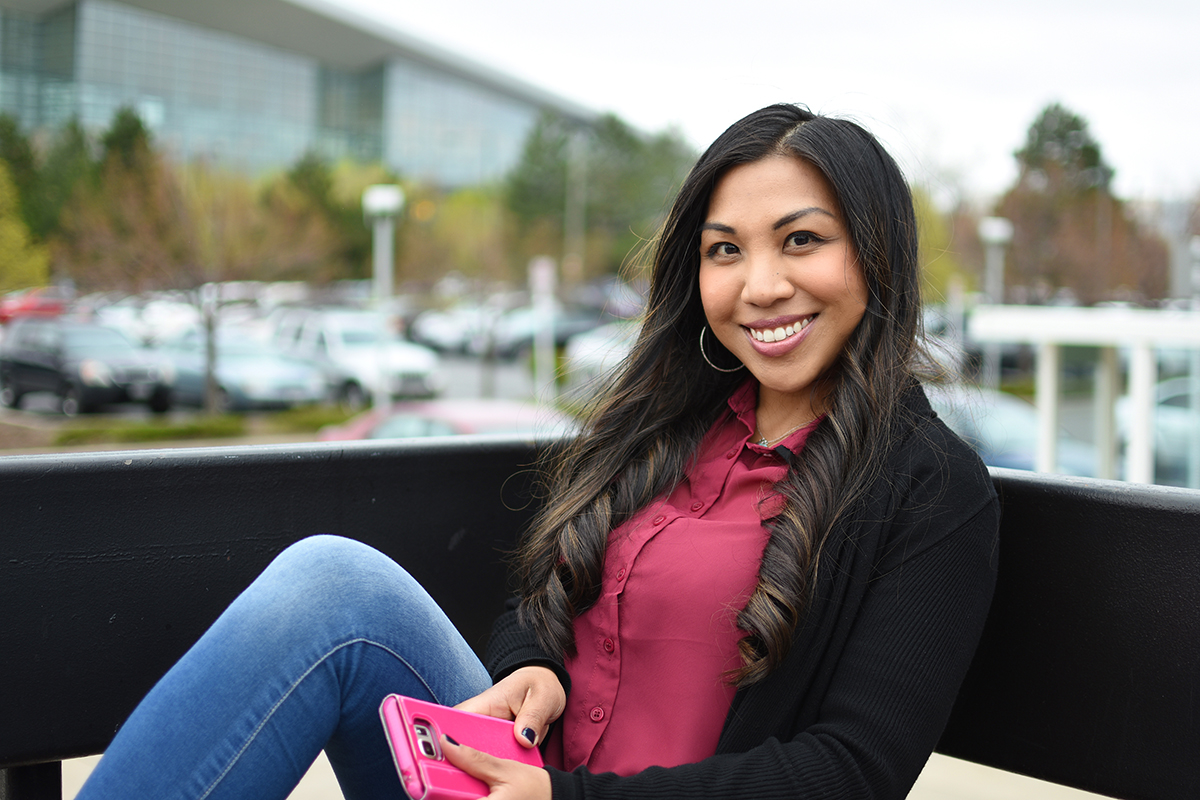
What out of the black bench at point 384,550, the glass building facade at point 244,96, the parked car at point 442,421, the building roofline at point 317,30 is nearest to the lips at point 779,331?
the black bench at point 384,550

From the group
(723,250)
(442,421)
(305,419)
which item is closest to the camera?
(723,250)

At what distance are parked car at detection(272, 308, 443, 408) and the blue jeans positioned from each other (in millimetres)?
17691

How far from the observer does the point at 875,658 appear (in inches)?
53.9

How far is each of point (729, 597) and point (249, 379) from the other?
18.2 metres

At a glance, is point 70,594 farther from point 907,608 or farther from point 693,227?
point 907,608

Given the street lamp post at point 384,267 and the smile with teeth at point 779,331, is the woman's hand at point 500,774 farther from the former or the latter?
the street lamp post at point 384,267

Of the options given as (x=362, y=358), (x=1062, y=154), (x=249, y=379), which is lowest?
(x=249, y=379)

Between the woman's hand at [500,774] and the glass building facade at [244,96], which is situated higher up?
the glass building facade at [244,96]

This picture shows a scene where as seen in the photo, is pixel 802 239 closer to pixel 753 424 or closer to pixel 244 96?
pixel 753 424

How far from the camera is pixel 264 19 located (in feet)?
144

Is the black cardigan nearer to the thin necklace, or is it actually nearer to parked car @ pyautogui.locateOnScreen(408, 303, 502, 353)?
the thin necklace

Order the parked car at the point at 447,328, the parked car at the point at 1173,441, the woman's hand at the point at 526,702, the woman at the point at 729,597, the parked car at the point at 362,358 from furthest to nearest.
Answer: the parked car at the point at 447,328
the parked car at the point at 362,358
the parked car at the point at 1173,441
the woman's hand at the point at 526,702
the woman at the point at 729,597

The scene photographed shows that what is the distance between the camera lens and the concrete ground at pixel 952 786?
390cm

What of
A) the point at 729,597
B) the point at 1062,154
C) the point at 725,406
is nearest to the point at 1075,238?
the point at 1062,154
